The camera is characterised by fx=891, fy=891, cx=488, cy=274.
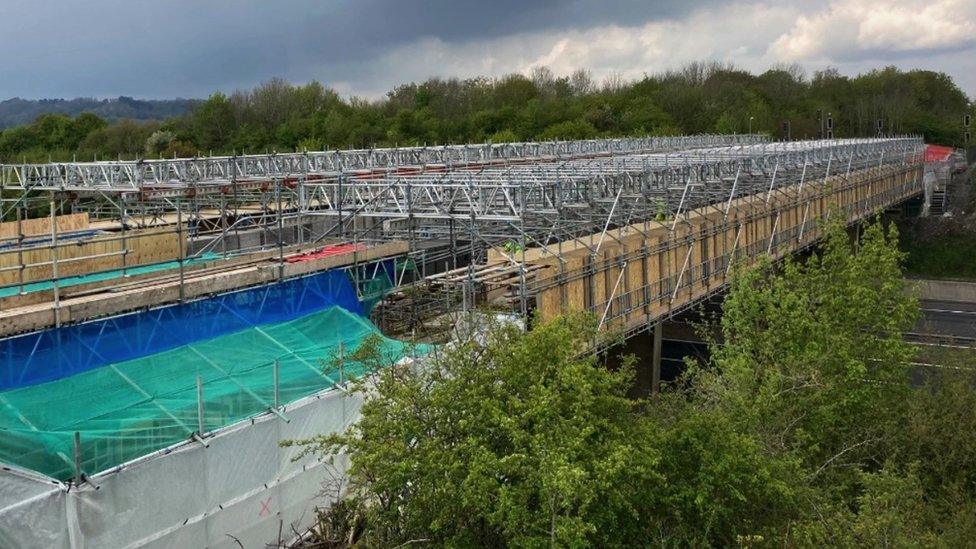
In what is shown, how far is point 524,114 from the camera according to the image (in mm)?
82875

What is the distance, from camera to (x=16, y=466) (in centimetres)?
1165

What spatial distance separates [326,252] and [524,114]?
202ft

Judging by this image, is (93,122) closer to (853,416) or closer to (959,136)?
(853,416)

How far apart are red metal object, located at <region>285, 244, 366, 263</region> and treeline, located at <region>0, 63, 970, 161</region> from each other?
40.0 m

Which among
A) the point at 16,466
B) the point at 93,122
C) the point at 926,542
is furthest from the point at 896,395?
the point at 93,122

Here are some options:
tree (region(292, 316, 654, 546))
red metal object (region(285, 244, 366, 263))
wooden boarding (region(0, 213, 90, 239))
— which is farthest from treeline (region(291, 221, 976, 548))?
wooden boarding (region(0, 213, 90, 239))

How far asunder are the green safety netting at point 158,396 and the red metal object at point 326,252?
4.10 m

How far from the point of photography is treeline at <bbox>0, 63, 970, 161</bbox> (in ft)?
241

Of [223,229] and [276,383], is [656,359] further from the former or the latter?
[276,383]

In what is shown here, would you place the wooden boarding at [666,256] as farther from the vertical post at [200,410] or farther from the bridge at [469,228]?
the vertical post at [200,410]

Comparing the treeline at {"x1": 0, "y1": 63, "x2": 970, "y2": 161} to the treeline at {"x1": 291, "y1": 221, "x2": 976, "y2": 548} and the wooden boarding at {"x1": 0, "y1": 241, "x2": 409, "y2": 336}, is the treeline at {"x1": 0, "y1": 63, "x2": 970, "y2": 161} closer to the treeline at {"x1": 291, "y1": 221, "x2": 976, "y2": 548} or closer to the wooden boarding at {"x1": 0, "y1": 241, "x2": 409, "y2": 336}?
the wooden boarding at {"x1": 0, "y1": 241, "x2": 409, "y2": 336}

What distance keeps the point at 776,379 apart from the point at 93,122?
256 ft

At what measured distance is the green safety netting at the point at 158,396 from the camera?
12.3 m

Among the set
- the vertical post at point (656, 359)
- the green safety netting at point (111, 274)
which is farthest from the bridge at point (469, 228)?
the vertical post at point (656, 359)
